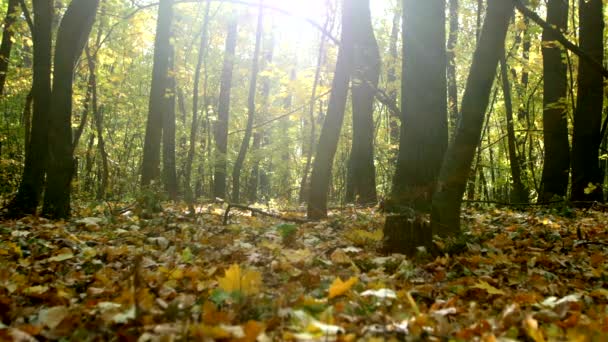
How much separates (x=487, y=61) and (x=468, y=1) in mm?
16833

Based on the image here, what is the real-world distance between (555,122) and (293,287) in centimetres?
966

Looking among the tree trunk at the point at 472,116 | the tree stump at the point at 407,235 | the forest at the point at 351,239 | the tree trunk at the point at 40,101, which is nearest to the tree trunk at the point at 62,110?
the forest at the point at 351,239

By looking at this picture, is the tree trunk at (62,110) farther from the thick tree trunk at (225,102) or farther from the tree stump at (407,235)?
the thick tree trunk at (225,102)

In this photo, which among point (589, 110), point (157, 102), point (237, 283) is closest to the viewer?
point (237, 283)

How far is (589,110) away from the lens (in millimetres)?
10422

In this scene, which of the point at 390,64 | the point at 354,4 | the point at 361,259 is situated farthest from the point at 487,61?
the point at 390,64

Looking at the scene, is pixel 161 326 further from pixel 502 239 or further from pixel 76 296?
pixel 502 239

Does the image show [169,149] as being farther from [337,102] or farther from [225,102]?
[337,102]

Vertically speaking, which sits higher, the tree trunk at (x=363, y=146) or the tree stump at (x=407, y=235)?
the tree trunk at (x=363, y=146)

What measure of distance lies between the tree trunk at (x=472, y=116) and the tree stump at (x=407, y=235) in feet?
1.83

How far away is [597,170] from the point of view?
10422 millimetres

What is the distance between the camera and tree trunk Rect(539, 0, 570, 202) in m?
10.7

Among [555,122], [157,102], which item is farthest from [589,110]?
[157,102]

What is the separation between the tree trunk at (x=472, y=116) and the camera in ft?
15.7
